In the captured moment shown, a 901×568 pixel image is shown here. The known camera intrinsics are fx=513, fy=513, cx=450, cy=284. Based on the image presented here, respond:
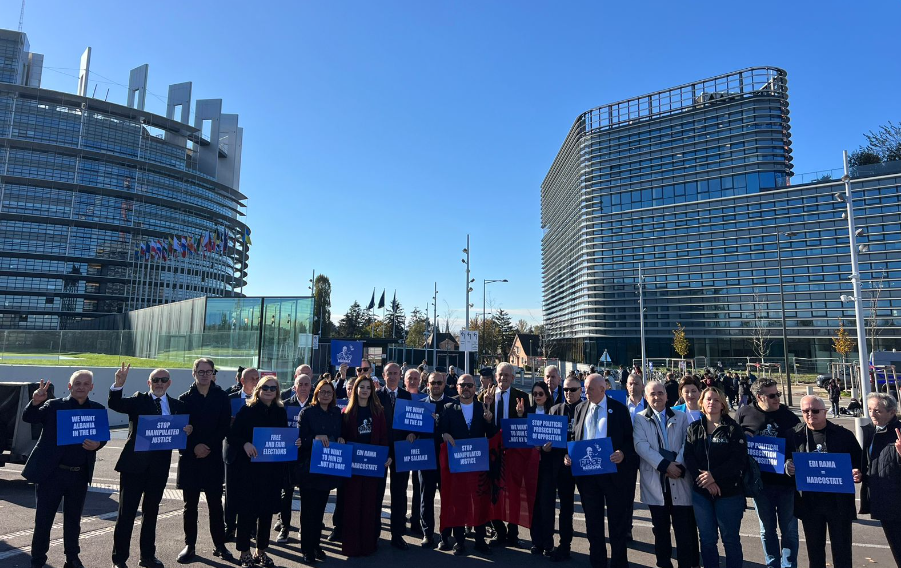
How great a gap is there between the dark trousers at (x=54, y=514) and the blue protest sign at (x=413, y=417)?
11.3ft

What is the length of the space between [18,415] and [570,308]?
79715 millimetres

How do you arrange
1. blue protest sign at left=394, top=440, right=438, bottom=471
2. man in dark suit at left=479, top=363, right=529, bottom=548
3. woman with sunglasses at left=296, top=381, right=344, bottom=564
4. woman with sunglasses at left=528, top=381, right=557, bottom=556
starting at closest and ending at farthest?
woman with sunglasses at left=296, top=381, right=344, bottom=564 → woman with sunglasses at left=528, top=381, right=557, bottom=556 → blue protest sign at left=394, top=440, right=438, bottom=471 → man in dark suit at left=479, top=363, right=529, bottom=548

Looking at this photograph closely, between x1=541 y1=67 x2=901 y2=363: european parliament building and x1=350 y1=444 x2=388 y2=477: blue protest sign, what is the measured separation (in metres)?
62.3

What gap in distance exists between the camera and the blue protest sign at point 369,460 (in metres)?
6.04

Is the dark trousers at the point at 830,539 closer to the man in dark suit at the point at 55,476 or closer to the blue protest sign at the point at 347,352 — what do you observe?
the man in dark suit at the point at 55,476

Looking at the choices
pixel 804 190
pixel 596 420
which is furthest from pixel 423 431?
pixel 804 190

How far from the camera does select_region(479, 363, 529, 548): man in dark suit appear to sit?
6.62 m

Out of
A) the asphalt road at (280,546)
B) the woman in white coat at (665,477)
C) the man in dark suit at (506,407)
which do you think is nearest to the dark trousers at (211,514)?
the asphalt road at (280,546)

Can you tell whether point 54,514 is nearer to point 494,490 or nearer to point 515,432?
point 494,490

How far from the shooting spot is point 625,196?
73.2 meters

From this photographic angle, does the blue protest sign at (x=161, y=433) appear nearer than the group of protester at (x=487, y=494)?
No

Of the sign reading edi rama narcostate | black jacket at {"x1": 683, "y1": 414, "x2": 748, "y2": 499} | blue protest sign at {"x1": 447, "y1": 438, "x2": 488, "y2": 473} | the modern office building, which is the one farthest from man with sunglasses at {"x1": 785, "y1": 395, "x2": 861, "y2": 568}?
the modern office building

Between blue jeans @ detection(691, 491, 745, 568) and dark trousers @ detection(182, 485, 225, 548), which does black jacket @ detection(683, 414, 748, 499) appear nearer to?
blue jeans @ detection(691, 491, 745, 568)

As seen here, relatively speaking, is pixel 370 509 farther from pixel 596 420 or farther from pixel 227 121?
pixel 227 121
